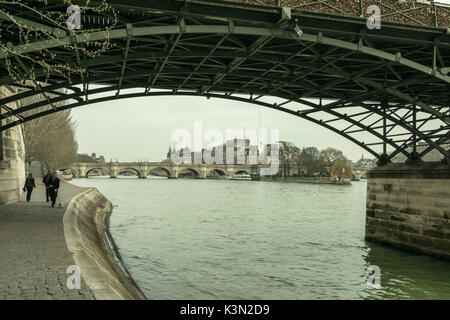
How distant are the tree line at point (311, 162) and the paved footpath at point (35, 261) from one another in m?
102

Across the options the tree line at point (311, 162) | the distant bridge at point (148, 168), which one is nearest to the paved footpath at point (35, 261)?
the tree line at point (311, 162)

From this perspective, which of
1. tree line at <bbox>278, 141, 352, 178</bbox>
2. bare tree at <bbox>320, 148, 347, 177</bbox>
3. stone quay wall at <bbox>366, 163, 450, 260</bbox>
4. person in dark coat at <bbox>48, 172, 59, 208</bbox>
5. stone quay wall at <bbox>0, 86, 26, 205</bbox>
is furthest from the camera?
bare tree at <bbox>320, 148, 347, 177</bbox>

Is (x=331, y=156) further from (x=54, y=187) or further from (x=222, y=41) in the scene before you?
(x=222, y=41)

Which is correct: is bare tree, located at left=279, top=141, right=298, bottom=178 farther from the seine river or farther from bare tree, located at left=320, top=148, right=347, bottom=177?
the seine river

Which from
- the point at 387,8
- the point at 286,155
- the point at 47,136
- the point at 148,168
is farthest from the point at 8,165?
the point at 148,168

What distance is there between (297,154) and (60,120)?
86.8m

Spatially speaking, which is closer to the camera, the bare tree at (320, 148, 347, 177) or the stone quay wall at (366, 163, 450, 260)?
the stone quay wall at (366, 163, 450, 260)

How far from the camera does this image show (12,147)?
23375 mm

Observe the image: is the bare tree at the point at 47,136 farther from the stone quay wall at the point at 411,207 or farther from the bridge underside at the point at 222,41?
the stone quay wall at the point at 411,207

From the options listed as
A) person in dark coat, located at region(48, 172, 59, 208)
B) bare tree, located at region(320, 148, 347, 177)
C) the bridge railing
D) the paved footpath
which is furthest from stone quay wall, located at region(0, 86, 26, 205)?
bare tree, located at region(320, 148, 347, 177)

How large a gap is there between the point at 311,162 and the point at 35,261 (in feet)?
390

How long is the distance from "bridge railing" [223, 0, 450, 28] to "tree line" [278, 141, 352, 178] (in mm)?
98325

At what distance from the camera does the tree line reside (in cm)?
11469
